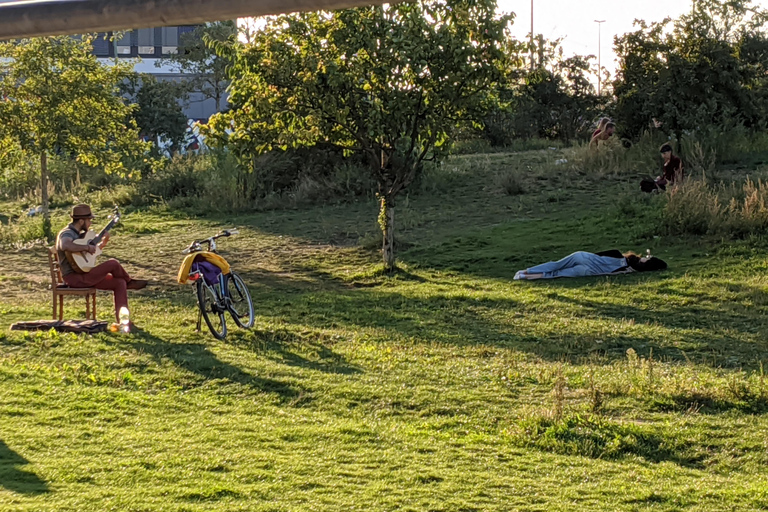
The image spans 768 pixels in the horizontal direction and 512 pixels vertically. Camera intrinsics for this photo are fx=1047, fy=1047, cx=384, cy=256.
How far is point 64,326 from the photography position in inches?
463

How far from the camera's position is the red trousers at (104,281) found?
39.6 ft

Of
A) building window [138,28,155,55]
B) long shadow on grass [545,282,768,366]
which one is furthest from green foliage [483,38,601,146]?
building window [138,28,155,55]

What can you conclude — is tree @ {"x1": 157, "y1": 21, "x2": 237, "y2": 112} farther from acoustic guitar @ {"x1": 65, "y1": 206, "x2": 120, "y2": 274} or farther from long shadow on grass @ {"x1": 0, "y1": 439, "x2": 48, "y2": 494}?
long shadow on grass @ {"x1": 0, "y1": 439, "x2": 48, "y2": 494}

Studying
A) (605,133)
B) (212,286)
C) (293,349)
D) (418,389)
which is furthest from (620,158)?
(418,389)

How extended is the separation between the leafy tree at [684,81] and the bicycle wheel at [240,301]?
14.5 meters

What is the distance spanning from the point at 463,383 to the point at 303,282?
819 centimetres

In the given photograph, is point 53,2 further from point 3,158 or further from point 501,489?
point 3,158

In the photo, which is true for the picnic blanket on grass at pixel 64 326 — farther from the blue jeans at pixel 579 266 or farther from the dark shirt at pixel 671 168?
the dark shirt at pixel 671 168

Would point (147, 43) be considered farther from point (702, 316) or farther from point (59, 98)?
point (702, 316)

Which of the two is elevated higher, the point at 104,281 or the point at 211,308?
the point at 104,281

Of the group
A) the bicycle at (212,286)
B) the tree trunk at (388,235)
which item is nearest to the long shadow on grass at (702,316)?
the tree trunk at (388,235)

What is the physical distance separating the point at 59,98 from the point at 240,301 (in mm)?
10059

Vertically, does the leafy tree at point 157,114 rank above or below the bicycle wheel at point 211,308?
above

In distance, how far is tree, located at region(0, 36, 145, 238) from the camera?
67.6 ft
